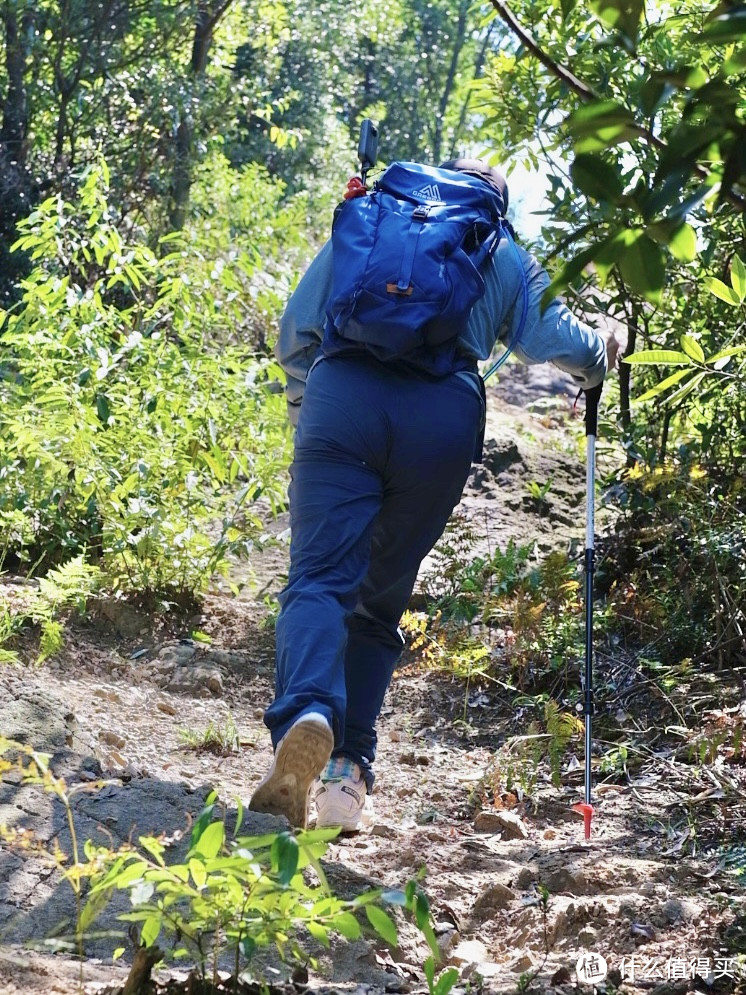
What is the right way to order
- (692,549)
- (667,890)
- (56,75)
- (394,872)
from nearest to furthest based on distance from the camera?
(667,890) → (394,872) → (692,549) → (56,75)

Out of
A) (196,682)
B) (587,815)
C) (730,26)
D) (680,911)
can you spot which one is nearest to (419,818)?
(587,815)

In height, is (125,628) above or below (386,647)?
below

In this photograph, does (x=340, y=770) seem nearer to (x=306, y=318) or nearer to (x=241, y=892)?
(x=306, y=318)

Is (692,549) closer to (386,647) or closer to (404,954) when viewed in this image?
(386,647)

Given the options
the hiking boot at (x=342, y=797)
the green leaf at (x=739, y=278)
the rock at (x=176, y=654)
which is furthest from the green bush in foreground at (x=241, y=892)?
the rock at (x=176, y=654)

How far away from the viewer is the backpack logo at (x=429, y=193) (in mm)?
3533

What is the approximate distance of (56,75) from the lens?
9.15 metres

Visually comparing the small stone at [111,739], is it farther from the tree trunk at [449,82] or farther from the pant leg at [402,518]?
the tree trunk at [449,82]

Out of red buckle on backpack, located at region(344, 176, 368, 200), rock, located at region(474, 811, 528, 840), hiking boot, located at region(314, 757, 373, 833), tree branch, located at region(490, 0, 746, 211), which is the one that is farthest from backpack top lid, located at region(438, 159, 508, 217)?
rock, located at region(474, 811, 528, 840)

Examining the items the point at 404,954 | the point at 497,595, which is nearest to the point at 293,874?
the point at 404,954

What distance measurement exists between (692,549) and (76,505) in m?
2.72

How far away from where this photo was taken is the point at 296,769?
3105 mm

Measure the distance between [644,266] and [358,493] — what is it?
205 centimetres

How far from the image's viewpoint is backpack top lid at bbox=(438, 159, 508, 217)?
3.72 m
